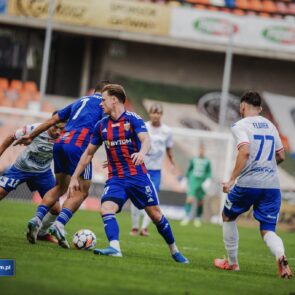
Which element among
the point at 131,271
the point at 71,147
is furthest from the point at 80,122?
the point at 131,271

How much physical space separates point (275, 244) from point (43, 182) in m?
3.86

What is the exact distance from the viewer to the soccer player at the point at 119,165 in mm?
10391

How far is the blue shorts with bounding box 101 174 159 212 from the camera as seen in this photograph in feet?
34.2

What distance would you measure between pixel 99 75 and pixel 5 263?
24169mm

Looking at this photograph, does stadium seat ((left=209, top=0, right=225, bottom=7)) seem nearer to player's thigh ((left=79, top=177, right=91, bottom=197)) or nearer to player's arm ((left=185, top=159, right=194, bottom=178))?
player's arm ((left=185, top=159, right=194, bottom=178))

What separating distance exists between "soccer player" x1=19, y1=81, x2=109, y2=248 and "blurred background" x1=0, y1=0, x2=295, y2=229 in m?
12.0

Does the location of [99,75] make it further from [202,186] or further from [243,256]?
[243,256]

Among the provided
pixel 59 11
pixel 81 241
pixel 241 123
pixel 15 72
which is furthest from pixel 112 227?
pixel 15 72

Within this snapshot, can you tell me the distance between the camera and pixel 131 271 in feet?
29.9

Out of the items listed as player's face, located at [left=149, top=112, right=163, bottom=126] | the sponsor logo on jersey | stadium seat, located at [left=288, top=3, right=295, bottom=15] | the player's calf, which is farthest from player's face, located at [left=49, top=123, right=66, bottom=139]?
Answer: stadium seat, located at [left=288, top=3, right=295, bottom=15]

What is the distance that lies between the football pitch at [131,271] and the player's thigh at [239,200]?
0.71m

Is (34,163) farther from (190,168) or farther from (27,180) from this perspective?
(190,168)

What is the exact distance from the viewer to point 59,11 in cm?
2834

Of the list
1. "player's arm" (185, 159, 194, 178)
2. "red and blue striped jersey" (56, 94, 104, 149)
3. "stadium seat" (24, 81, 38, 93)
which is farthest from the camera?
"stadium seat" (24, 81, 38, 93)
